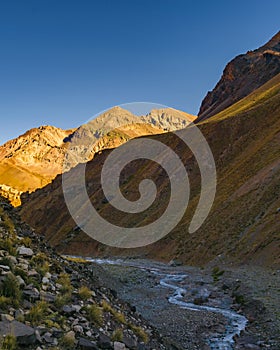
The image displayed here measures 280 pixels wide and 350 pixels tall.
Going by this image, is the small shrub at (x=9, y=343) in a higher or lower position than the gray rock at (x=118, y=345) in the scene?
higher

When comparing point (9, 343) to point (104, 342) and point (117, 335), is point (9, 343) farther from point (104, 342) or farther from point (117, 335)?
point (117, 335)

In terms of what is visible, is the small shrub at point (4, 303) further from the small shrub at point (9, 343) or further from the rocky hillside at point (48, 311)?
the small shrub at point (9, 343)

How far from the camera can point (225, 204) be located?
63812 mm

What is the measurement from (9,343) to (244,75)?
189m

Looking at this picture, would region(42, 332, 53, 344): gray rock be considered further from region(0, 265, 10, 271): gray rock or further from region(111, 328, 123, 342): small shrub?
region(0, 265, 10, 271): gray rock

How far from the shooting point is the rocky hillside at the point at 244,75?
16238 centimetres

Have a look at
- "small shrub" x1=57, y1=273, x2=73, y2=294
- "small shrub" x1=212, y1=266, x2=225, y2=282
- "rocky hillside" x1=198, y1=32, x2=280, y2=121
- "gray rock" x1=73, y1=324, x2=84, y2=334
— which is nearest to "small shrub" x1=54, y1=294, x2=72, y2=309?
"small shrub" x1=57, y1=273, x2=73, y2=294

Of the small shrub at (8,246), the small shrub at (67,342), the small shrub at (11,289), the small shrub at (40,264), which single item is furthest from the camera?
the small shrub at (40,264)

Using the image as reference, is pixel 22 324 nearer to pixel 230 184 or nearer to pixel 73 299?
pixel 73 299

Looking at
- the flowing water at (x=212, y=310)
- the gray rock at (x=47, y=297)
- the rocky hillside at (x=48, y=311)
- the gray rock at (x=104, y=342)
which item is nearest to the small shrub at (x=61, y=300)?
the rocky hillside at (x=48, y=311)

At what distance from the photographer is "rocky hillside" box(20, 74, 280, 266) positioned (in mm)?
49156

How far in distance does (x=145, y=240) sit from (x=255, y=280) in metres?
43.2

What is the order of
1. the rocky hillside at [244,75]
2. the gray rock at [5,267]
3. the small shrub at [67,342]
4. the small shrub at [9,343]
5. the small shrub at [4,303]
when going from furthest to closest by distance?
the rocky hillside at [244,75] < the gray rock at [5,267] < the small shrub at [4,303] < the small shrub at [67,342] < the small shrub at [9,343]

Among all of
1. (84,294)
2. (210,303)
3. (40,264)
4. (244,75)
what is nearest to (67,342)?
(84,294)
